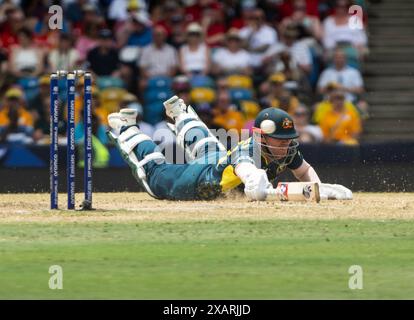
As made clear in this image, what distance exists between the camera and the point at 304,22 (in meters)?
19.6

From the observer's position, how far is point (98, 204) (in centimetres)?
1393

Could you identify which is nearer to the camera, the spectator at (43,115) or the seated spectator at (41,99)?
the spectator at (43,115)

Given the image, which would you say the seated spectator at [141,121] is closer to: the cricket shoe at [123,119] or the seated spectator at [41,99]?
the seated spectator at [41,99]

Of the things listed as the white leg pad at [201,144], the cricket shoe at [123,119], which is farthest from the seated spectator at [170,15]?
the white leg pad at [201,144]

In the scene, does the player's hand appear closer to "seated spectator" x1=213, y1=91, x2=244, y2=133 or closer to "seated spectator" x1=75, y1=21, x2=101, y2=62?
"seated spectator" x1=213, y1=91, x2=244, y2=133

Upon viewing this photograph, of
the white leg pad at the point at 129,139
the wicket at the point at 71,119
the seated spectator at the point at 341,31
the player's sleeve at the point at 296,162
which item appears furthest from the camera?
the seated spectator at the point at 341,31

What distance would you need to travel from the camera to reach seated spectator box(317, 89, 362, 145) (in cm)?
1794

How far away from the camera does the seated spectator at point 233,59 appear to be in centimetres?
1908

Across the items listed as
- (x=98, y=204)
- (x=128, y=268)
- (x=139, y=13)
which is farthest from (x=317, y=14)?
(x=128, y=268)

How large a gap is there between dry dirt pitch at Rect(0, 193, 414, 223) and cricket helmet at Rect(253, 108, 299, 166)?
58 cm

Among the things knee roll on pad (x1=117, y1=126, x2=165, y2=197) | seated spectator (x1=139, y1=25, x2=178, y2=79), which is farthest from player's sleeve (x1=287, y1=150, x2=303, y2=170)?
seated spectator (x1=139, y1=25, x2=178, y2=79)

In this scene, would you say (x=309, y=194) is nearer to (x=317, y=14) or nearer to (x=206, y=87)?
(x=206, y=87)

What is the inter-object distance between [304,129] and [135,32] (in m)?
3.42

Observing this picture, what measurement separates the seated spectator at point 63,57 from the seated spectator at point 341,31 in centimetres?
376
